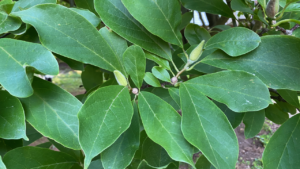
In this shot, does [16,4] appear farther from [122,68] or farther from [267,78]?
[267,78]

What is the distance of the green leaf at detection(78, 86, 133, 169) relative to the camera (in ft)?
0.96

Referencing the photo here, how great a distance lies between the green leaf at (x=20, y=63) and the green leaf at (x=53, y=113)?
8 cm

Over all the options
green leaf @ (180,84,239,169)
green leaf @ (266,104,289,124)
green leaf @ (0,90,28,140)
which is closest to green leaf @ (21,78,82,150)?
green leaf @ (0,90,28,140)

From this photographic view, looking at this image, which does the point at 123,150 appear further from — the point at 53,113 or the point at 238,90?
the point at 238,90

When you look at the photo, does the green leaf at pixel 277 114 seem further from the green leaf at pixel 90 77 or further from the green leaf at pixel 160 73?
the green leaf at pixel 90 77

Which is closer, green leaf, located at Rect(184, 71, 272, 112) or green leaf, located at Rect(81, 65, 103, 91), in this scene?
green leaf, located at Rect(184, 71, 272, 112)

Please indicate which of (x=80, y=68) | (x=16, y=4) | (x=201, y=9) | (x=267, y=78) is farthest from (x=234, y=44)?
(x=16, y=4)

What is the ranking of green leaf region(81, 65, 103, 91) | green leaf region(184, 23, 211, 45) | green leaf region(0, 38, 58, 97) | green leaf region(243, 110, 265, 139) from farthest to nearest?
green leaf region(81, 65, 103, 91) < green leaf region(243, 110, 265, 139) < green leaf region(184, 23, 211, 45) < green leaf region(0, 38, 58, 97)

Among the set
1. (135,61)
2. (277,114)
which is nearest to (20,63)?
(135,61)

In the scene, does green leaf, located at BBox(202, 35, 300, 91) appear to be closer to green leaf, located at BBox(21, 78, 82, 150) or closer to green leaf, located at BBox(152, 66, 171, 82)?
green leaf, located at BBox(152, 66, 171, 82)

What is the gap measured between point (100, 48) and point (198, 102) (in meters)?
0.24

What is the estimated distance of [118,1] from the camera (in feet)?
1.41

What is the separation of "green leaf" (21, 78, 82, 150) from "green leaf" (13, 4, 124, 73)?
93 mm

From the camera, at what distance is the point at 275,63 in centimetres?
39
